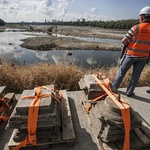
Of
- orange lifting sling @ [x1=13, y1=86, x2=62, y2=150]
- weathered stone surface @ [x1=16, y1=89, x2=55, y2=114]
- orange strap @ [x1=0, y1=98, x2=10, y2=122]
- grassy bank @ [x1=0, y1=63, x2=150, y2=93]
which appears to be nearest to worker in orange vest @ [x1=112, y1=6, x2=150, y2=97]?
A: grassy bank @ [x1=0, y1=63, x2=150, y2=93]

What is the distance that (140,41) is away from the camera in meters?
3.89

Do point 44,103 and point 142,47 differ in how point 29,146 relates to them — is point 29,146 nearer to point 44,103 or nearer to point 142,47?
point 44,103

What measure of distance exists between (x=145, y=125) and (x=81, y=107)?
1344 mm

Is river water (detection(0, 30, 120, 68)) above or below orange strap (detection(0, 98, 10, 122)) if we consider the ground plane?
below

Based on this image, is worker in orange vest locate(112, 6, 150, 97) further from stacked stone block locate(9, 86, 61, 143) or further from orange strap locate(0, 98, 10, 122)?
orange strap locate(0, 98, 10, 122)

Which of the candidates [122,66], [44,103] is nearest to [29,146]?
[44,103]

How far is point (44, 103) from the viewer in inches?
98.3

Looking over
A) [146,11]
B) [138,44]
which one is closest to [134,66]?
[138,44]

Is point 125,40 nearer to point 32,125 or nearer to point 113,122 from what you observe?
point 113,122

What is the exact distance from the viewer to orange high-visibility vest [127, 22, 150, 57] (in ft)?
12.4

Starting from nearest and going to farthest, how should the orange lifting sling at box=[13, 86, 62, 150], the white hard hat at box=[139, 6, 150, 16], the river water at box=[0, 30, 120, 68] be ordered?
the orange lifting sling at box=[13, 86, 62, 150]
the white hard hat at box=[139, 6, 150, 16]
the river water at box=[0, 30, 120, 68]

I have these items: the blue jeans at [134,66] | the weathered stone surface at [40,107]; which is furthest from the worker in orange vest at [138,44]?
the weathered stone surface at [40,107]

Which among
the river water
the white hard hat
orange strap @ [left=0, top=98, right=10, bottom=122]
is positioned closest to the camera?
orange strap @ [left=0, top=98, right=10, bottom=122]

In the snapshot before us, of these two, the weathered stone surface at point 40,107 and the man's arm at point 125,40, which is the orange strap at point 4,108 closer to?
the weathered stone surface at point 40,107
